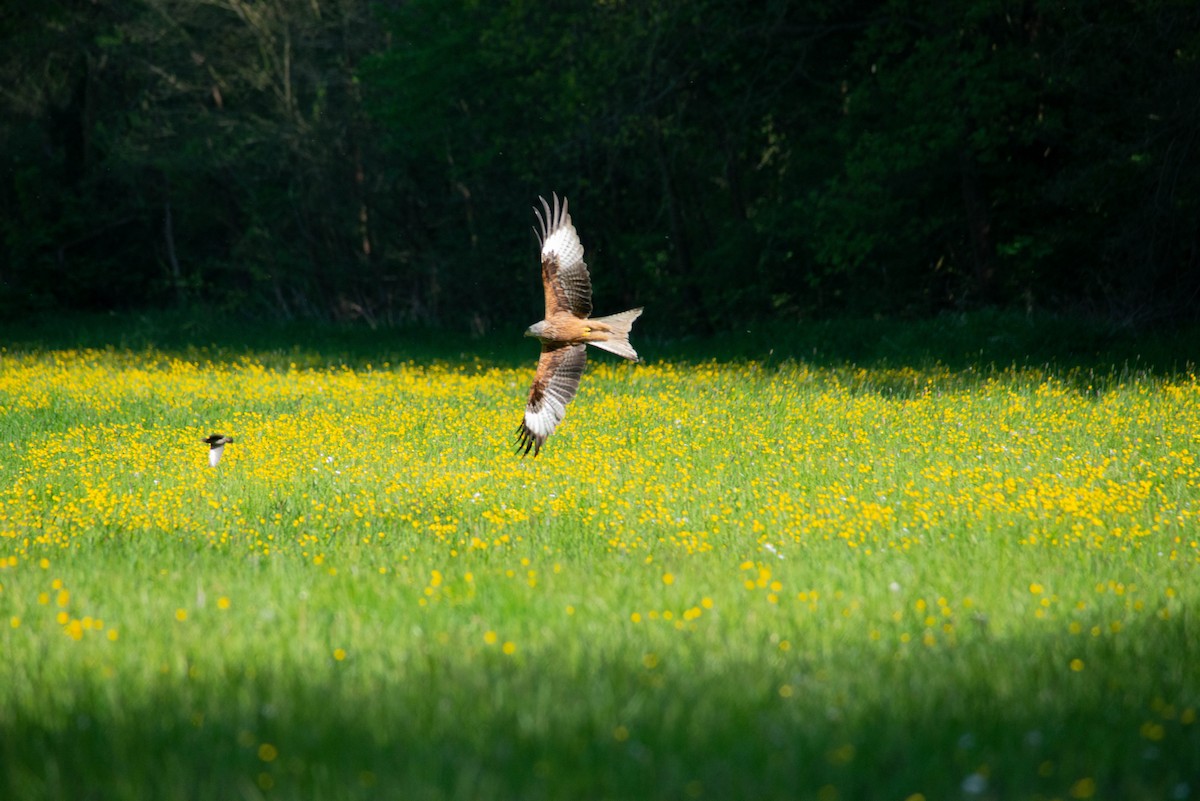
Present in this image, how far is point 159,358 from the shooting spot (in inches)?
866

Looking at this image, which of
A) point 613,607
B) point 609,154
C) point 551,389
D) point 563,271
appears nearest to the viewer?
point 613,607

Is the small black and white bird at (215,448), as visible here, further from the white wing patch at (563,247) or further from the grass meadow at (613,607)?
the white wing patch at (563,247)

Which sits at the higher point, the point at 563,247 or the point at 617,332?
the point at 563,247

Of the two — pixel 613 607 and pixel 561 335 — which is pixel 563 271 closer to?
pixel 561 335

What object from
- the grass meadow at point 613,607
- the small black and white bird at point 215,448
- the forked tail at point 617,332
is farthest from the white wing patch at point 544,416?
the small black and white bird at point 215,448

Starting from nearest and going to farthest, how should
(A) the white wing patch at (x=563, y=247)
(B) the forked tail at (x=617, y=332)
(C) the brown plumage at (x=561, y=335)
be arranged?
(B) the forked tail at (x=617, y=332)
(C) the brown plumage at (x=561, y=335)
(A) the white wing patch at (x=563, y=247)

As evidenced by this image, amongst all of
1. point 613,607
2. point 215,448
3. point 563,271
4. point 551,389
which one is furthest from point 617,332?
point 613,607

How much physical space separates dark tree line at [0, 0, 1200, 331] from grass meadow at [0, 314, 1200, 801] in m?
9.18

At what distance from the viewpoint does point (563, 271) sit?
10477mm

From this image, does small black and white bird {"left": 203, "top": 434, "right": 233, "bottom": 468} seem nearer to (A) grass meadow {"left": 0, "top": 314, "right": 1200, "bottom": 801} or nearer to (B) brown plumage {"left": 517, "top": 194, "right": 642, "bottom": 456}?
(A) grass meadow {"left": 0, "top": 314, "right": 1200, "bottom": 801}

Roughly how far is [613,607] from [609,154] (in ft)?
65.2

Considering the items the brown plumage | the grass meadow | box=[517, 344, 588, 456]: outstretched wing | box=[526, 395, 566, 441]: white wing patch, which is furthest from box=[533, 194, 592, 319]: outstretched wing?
the grass meadow

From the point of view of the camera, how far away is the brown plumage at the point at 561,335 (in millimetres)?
Result: 9914

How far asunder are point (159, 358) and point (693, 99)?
10.8 meters
